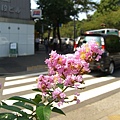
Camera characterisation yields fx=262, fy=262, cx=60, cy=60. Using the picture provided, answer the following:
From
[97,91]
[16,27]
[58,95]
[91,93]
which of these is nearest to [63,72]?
[58,95]

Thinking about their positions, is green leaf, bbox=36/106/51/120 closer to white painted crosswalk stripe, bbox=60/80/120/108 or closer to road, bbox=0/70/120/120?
road, bbox=0/70/120/120

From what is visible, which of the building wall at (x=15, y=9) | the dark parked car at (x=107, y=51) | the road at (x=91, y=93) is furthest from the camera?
the building wall at (x=15, y=9)

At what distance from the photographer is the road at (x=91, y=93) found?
6031mm

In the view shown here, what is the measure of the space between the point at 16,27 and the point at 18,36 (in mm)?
674

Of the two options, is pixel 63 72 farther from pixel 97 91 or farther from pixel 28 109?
pixel 97 91

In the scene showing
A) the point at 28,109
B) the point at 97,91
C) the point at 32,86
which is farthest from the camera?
the point at 32,86

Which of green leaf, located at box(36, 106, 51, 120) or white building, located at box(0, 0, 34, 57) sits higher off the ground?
white building, located at box(0, 0, 34, 57)

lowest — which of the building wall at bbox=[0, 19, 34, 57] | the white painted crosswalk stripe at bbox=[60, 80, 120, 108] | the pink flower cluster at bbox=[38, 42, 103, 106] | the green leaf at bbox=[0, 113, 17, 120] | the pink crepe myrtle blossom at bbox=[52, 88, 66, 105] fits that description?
the white painted crosswalk stripe at bbox=[60, 80, 120, 108]

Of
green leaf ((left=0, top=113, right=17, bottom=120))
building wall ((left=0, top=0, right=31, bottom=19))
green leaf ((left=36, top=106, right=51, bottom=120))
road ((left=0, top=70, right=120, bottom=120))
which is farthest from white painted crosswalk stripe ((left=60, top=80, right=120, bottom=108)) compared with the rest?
building wall ((left=0, top=0, right=31, bottom=19))

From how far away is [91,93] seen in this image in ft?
26.8

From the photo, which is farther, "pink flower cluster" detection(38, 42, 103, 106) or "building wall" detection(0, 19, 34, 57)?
"building wall" detection(0, 19, 34, 57)

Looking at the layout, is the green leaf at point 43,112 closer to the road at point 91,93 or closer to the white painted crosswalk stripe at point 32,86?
the road at point 91,93

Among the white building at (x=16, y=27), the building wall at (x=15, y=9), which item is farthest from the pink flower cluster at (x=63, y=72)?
the building wall at (x=15, y=9)

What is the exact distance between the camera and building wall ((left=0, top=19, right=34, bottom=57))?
18312mm
